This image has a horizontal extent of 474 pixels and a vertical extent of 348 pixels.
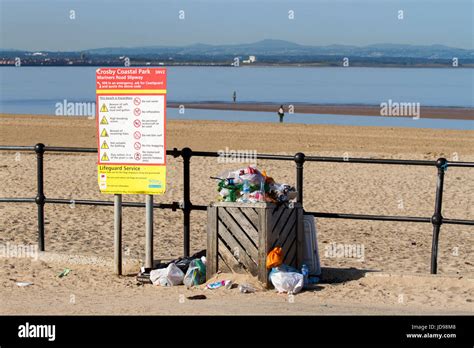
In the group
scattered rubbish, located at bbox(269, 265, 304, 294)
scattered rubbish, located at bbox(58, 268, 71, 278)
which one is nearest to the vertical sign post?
scattered rubbish, located at bbox(58, 268, 71, 278)

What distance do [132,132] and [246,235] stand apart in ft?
5.15

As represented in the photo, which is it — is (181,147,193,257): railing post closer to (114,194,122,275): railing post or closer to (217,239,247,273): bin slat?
(114,194,122,275): railing post

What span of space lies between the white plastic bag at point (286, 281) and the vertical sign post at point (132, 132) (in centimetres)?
143

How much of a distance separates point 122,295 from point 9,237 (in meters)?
3.65

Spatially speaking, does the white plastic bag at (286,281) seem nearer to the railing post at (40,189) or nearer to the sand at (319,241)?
the sand at (319,241)

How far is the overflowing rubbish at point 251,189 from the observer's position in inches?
336

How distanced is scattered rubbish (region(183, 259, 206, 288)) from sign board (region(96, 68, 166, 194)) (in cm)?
82

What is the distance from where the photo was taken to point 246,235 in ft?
27.7

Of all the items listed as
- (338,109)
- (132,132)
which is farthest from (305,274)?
(338,109)

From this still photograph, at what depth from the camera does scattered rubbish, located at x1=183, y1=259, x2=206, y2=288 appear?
8.68 metres

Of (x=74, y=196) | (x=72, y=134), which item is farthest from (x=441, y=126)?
(x=74, y=196)

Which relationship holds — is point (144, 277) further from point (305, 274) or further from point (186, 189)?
point (305, 274)

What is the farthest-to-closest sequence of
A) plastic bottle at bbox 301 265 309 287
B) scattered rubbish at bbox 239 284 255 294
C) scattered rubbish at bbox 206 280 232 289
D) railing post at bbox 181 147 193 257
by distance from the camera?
1. railing post at bbox 181 147 193 257
2. plastic bottle at bbox 301 265 309 287
3. scattered rubbish at bbox 206 280 232 289
4. scattered rubbish at bbox 239 284 255 294

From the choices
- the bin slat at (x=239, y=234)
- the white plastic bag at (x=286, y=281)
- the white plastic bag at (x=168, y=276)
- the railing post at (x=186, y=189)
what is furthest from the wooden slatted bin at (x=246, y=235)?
the railing post at (x=186, y=189)
